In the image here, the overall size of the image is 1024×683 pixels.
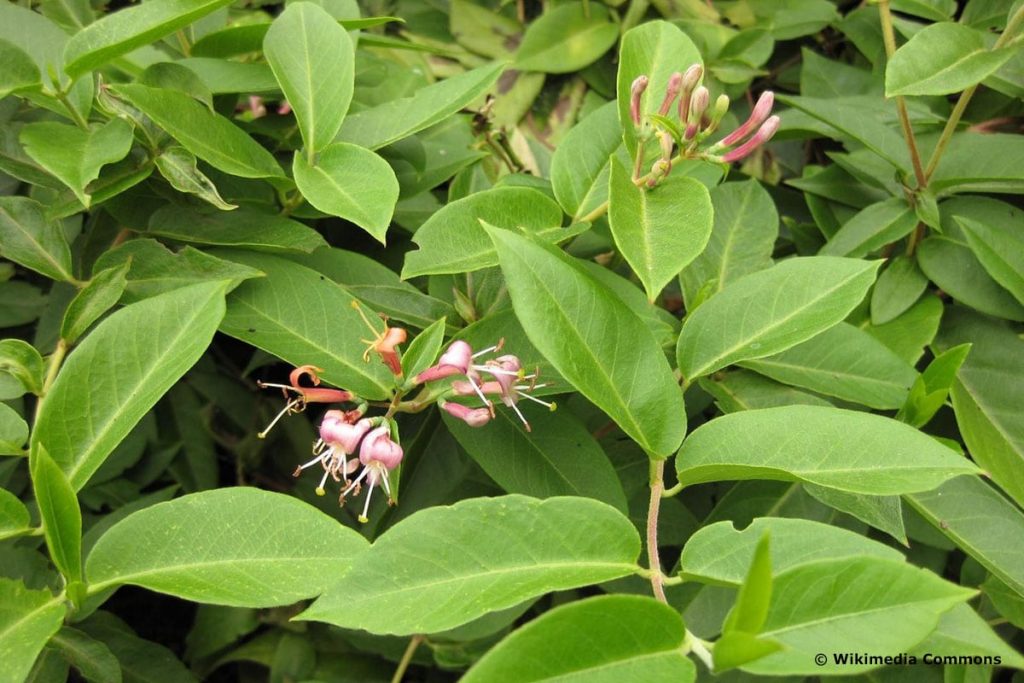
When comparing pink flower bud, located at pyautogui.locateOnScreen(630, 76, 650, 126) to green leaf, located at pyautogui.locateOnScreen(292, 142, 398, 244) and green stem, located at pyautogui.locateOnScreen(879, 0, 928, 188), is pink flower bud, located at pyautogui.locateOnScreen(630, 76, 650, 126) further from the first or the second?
green stem, located at pyautogui.locateOnScreen(879, 0, 928, 188)

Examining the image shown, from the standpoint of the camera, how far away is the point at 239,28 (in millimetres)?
975

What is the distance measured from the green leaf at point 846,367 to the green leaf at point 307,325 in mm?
377

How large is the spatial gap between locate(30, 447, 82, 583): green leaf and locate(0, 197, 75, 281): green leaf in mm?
254

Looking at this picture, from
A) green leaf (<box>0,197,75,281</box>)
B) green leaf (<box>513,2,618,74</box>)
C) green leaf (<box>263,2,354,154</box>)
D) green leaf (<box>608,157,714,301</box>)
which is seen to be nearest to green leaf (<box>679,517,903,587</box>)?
green leaf (<box>608,157,714,301</box>)

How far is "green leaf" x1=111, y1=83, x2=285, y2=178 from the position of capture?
79 cm

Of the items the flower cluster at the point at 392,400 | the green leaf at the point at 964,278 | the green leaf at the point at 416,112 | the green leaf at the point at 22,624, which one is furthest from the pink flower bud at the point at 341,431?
the green leaf at the point at 964,278

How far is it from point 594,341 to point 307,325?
0.27 m

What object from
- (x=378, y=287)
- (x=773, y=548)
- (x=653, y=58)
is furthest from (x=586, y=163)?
(x=773, y=548)

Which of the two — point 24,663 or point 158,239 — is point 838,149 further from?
point 24,663

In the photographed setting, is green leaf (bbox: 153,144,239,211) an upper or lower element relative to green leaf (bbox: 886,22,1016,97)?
lower

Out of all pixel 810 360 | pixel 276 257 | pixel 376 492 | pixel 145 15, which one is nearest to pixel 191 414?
pixel 376 492

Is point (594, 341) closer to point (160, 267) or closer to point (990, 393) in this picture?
point (160, 267)

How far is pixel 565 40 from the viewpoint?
132 cm

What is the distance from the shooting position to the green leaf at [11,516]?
2.20 feet
